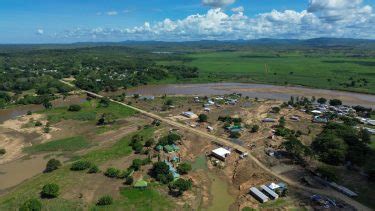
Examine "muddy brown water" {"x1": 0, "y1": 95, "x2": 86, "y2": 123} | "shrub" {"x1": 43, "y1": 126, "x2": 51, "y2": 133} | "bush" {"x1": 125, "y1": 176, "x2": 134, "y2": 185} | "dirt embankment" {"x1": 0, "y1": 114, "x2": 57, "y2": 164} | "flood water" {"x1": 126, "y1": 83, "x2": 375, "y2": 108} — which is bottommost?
"flood water" {"x1": 126, "y1": 83, "x2": 375, "y2": 108}

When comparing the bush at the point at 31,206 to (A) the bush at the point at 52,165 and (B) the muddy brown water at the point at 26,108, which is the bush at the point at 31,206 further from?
(B) the muddy brown water at the point at 26,108

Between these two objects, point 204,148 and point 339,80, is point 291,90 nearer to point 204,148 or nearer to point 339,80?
point 339,80

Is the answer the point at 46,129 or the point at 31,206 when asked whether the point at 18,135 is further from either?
the point at 31,206

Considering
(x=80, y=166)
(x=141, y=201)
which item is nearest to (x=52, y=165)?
(x=80, y=166)

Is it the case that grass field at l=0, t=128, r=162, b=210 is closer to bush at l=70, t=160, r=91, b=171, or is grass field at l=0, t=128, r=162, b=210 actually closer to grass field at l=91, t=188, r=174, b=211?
grass field at l=91, t=188, r=174, b=211

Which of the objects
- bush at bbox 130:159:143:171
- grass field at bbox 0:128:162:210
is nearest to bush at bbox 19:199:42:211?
grass field at bbox 0:128:162:210

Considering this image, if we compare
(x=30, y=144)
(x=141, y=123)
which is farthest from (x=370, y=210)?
(x=30, y=144)
